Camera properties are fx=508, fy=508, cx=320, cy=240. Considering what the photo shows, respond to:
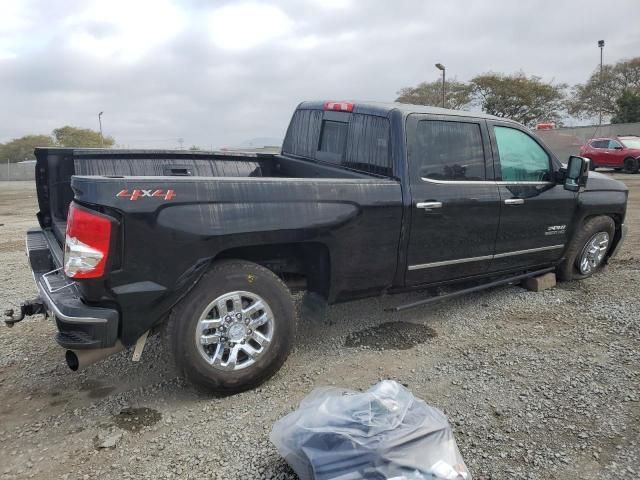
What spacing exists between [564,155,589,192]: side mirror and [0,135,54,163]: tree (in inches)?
2647

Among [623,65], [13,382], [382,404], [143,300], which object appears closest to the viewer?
[382,404]

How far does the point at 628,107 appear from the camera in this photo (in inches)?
1439

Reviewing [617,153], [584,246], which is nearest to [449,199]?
[584,246]

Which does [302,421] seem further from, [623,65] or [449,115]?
[623,65]

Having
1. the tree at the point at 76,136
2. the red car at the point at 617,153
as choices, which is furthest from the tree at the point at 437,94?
the tree at the point at 76,136

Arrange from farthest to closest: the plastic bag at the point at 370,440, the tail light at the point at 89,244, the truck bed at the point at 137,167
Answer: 1. the truck bed at the point at 137,167
2. the tail light at the point at 89,244
3. the plastic bag at the point at 370,440

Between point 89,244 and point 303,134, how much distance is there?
250 centimetres

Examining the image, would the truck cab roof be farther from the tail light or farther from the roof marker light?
the tail light

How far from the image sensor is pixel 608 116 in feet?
133

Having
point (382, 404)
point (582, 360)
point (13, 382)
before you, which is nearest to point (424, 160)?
point (582, 360)

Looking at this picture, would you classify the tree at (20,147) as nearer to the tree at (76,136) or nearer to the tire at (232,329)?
the tree at (76,136)

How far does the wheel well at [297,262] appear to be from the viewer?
3.36 metres

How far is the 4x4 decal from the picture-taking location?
8.75 ft

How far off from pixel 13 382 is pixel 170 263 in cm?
156
